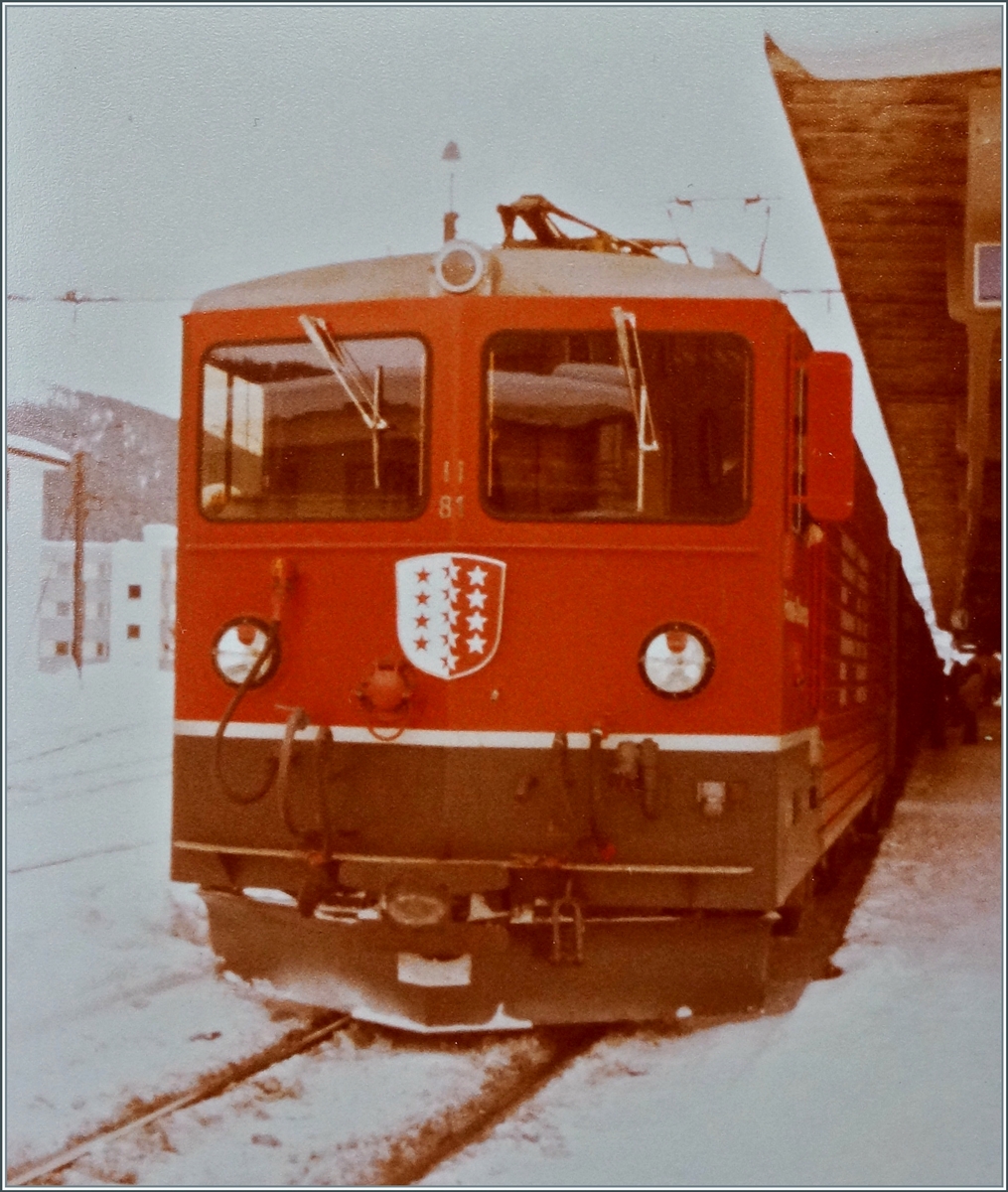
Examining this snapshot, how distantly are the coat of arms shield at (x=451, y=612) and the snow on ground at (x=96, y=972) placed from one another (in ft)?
5.45

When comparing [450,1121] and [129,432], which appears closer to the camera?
[450,1121]

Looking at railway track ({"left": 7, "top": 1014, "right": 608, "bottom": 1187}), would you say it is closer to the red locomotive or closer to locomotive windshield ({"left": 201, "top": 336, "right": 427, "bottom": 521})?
the red locomotive

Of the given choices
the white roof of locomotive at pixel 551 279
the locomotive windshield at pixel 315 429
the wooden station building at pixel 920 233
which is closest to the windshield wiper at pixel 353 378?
the locomotive windshield at pixel 315 429

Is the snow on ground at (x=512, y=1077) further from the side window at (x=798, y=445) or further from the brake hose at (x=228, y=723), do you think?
the side window at (x=798, y=445)

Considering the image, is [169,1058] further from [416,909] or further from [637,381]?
[637,381]

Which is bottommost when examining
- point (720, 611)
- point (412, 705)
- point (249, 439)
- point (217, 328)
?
point (412, 705)

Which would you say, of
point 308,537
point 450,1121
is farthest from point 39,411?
point 450,1121

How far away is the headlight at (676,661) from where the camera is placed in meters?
4.34

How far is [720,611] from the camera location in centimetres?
443

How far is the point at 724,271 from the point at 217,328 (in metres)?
1.83

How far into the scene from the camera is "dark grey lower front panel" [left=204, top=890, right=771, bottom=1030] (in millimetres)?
4422

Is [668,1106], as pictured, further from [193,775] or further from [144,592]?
[144,592]

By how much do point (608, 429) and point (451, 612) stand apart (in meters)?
0.81

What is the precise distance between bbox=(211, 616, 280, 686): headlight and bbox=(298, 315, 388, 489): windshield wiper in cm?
66
